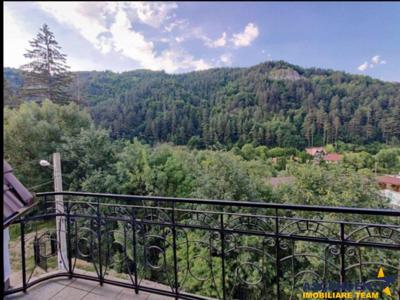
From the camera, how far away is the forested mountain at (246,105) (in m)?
5.18

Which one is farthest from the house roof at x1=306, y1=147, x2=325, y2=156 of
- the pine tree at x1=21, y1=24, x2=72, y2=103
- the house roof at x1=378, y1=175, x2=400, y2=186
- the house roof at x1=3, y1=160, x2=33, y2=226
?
the pine tree at x1=21, y1=24, x2=72, y2=103

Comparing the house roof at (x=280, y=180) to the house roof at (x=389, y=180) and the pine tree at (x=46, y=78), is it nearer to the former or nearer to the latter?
the house roof at (x=389, y=180)

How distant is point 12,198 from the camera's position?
84cm

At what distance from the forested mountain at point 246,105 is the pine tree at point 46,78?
68 cm

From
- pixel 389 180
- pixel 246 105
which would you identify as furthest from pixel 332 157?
pixel 246 105

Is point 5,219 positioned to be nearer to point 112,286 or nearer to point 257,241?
point 112,286

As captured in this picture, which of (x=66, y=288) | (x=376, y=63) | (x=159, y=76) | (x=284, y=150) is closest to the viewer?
(x=66, y=288)

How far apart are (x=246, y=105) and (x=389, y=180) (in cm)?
443

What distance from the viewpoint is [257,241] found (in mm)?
5691

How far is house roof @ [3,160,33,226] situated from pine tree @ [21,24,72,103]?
11280 mm

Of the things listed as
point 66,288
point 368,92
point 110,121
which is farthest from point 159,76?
point 66,288

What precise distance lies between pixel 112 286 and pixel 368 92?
592 centimetres

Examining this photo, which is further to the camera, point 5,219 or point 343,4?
point 343,4

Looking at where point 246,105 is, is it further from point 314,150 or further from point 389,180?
point 389,180
